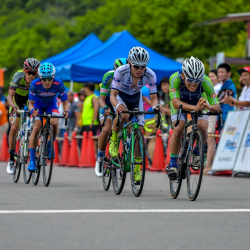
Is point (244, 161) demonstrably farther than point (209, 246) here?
Yes

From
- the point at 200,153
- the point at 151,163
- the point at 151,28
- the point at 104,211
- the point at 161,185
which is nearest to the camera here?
the point at 104,211

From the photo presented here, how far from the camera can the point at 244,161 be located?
13.8m

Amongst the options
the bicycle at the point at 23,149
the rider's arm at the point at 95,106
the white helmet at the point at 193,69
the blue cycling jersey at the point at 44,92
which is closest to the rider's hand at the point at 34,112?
the blue cycling jersey at the point at 44,92

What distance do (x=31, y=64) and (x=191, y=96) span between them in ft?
13.6

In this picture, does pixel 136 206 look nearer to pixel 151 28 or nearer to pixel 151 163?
pixel 151 163

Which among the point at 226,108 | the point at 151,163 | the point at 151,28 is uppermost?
the point at 151,28

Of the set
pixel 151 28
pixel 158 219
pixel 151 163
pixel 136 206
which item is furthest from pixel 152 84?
pixel 151 28

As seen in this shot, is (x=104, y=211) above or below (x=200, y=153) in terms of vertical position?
below

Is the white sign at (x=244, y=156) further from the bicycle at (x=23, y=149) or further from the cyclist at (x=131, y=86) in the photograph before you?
the bicycle at (x=23, y=149)

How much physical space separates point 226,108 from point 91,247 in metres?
10.1

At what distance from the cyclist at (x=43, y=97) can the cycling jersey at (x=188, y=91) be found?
2.78 meters

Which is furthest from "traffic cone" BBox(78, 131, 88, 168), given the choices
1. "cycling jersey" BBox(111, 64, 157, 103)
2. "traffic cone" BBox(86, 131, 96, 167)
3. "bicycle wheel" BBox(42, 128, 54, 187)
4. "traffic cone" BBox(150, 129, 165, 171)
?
"cycling jersey" BBox(111, 64, 157, 103)

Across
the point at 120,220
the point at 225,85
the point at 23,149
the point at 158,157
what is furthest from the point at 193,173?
the point at 158,157

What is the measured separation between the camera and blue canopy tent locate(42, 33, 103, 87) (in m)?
22.2
